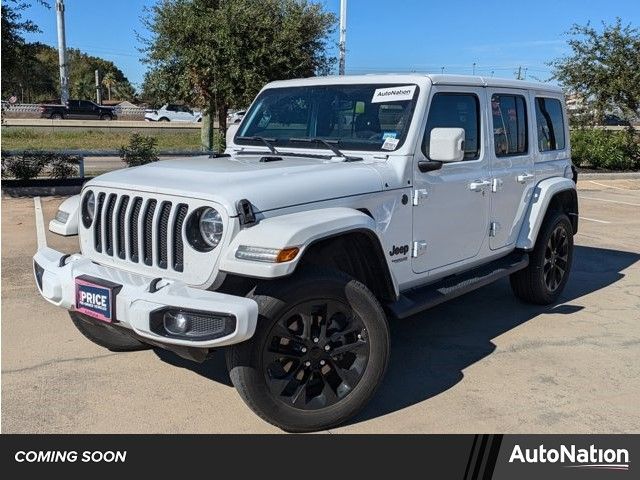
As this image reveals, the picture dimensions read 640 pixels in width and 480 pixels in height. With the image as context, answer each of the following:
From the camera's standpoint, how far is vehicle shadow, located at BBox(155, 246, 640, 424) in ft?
13.4

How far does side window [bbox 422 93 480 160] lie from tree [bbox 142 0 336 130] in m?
8.98

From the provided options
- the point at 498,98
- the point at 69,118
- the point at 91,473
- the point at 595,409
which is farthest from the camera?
the point at 69,118

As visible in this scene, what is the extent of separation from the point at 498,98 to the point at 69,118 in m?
42.5

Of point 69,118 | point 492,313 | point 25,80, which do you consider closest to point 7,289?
point 492,313

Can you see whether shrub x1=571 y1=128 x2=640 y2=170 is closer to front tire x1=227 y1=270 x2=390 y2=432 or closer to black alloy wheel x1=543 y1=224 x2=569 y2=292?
black alloy wheel x1=543 y1=224 x2=569 y2=292

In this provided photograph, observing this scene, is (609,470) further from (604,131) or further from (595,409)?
(604,131)

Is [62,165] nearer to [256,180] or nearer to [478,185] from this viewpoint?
[478,185]

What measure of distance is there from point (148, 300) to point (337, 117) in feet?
6.79

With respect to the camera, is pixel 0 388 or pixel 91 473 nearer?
pixel 91 473

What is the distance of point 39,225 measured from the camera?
880 centimetres

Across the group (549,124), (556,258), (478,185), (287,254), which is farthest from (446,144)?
(556,258)

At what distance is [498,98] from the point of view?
16.8 feet

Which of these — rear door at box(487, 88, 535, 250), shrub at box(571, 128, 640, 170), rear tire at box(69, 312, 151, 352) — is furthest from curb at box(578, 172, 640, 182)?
rear tire at box(69, 312, 151, 352)

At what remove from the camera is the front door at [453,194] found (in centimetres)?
421
